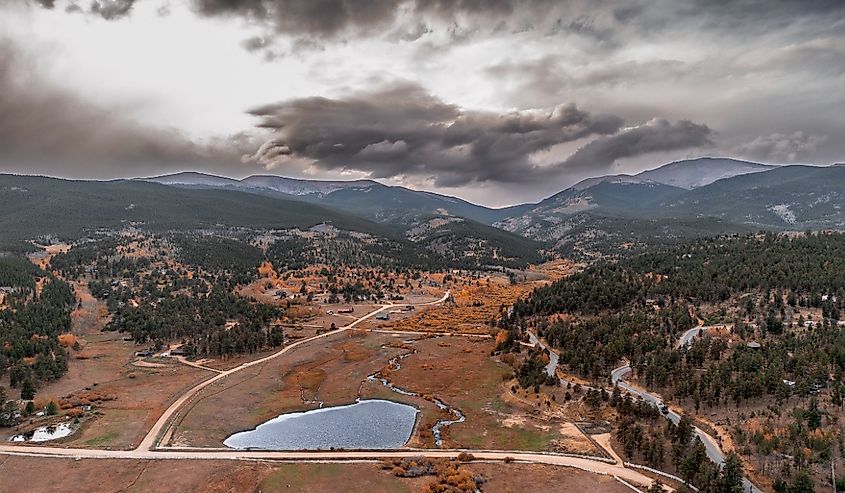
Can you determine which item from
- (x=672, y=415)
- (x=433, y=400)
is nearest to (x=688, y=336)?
(x=672, y=415)

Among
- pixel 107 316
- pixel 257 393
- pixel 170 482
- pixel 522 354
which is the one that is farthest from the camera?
pixel 107 316

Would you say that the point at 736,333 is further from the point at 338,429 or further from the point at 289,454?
the point at 289,454

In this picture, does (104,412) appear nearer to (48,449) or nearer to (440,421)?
(48,449)

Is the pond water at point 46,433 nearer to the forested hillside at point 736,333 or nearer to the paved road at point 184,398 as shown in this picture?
the paved road at point 184,398

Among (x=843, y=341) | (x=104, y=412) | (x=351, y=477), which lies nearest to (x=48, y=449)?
(x=104, y=412)

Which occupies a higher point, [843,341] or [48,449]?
[843,341]

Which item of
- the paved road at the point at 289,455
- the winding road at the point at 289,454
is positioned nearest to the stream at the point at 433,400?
the paved road at the point at 289,455
